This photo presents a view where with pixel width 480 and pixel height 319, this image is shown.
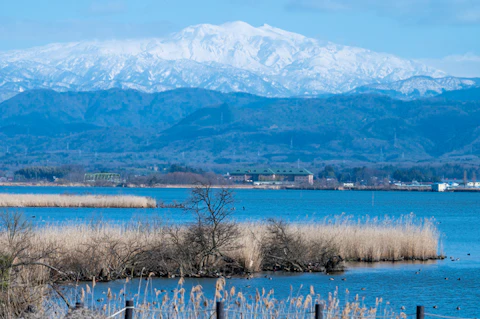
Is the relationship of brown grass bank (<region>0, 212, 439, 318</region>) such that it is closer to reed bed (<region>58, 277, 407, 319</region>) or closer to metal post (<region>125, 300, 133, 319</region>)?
reed bed (<region>58, 277, 407, 319</region>)

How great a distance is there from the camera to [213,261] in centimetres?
2422

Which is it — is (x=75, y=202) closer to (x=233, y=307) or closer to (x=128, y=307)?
(x=233, y=307)

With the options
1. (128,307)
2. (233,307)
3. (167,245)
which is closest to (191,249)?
(167,245)

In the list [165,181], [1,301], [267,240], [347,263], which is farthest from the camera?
[165,181]

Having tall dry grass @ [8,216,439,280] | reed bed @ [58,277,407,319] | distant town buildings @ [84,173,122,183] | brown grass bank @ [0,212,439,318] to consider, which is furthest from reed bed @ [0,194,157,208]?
distant town buildings @ [84,173,122,183]

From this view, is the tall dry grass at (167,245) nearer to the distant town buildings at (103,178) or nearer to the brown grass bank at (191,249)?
the brown grass bank at (191,249)

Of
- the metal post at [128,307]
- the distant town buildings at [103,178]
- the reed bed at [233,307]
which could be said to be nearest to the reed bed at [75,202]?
the reed bed at [233,307]

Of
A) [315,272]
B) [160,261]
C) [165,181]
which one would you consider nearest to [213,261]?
[160,261]

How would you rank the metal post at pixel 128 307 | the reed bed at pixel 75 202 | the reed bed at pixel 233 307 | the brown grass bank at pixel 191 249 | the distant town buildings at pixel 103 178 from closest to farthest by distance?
the metal post at pixel 128 307 < the reed bed at pixel 233 307 < the brown grass bank at pixel 191 249 < the reed bed at pixel 75 202 < the distant town buildings at pixel 103 178

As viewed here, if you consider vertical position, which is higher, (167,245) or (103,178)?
(103,178)

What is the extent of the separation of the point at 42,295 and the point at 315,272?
1319cm

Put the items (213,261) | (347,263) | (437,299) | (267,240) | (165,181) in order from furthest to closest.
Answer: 1. (165,181)
2. (347,263)
3. (267,240)
4. (213,261)
5. (437,299)

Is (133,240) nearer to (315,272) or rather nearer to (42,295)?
(315,272)

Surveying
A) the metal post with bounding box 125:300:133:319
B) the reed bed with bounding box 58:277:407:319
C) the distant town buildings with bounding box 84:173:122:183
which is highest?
the distant town buildings with bounding box 84:173:122:183
